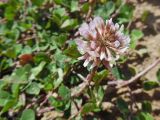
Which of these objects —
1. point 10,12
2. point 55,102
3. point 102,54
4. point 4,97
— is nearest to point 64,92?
point 55,102

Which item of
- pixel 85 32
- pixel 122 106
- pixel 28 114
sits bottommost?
pixel 122 106

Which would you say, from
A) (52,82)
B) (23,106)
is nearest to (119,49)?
(52,82)

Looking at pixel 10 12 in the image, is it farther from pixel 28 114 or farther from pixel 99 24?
pixel 99 24

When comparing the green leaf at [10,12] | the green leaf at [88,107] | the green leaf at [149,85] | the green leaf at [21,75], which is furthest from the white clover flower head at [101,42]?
the green leaf at [10,12]

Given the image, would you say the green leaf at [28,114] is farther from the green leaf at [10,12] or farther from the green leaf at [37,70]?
the green leaf at [10,12]

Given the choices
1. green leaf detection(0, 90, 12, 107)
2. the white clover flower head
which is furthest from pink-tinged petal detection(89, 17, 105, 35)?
green leaf detection(0, 90, 12, 107)

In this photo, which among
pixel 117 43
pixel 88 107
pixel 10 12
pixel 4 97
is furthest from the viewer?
pixel 10 12

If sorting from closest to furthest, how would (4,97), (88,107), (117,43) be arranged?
(117,43) < (88,107) < (4,97)
